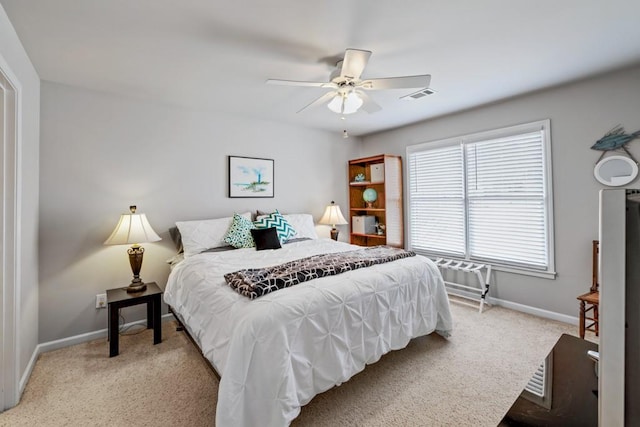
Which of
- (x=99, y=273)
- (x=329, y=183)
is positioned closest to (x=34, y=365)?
(x=99, y=273)

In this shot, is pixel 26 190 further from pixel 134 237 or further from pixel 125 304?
pixel 125 304

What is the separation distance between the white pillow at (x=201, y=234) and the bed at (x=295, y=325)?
367 mm

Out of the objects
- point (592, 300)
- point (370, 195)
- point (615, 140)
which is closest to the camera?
point (592, 300)

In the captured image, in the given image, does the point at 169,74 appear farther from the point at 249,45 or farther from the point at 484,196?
the point at 484,196

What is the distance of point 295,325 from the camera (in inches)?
63.4

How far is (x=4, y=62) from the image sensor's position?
5.64ft

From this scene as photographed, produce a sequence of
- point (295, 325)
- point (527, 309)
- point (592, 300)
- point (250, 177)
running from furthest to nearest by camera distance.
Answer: point (250, 177) < point (527, 309) < point (592, 300) < point (295, 325)

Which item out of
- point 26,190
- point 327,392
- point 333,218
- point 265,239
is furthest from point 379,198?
point 26,190

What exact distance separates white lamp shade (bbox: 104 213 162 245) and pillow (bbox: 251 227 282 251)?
0.96 m

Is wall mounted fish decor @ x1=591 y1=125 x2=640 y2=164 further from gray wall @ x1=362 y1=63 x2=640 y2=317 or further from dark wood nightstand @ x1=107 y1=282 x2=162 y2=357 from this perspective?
dark wood nightstand @ x1=107 y1=282 x2=162 y2=357

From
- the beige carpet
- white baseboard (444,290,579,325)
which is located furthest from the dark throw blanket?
white baseboard (444,290,579,325)

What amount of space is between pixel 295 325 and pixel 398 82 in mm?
1801

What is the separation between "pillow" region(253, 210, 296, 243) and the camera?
3.46 metres

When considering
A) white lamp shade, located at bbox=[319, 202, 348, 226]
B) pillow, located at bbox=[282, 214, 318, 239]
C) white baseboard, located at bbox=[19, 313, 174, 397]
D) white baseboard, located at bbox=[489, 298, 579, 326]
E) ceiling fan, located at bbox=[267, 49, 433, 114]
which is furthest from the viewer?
white lamp shade, located at bbox=[319, 202, 348, 226]
